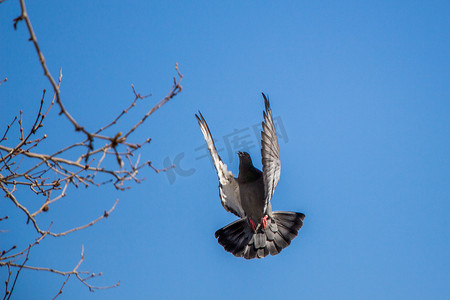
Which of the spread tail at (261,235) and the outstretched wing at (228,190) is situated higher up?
the outstretched wing at (228,190)

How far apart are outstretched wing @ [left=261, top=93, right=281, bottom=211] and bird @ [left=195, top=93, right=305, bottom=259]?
46 centimetres

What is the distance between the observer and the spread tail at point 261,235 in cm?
740

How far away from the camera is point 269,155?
249 inches

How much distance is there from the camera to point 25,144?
338cm

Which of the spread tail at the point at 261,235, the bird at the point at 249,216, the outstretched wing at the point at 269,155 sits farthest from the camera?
the spread tail at the point at 261,235

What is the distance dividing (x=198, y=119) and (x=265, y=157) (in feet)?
4.72

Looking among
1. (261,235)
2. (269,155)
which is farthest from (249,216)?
(269,155)

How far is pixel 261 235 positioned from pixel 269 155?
1775mm

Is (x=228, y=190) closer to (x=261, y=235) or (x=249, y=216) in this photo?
(x=249, y=216)

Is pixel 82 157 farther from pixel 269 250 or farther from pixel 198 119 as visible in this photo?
pixel 269 250

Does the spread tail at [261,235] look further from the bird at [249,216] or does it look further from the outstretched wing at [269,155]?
the outstretched wing at [269,155]

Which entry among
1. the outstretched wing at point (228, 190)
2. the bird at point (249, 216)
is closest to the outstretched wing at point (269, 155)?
the bird at point (249, 216)

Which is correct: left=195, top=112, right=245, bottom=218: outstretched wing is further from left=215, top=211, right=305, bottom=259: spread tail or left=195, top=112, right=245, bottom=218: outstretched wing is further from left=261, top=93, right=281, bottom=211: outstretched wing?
left=261, top=93, right=281, bottom=211: outstretched wing

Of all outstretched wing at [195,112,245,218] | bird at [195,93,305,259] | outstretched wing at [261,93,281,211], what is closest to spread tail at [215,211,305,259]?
bird at [195,93,305,259]
